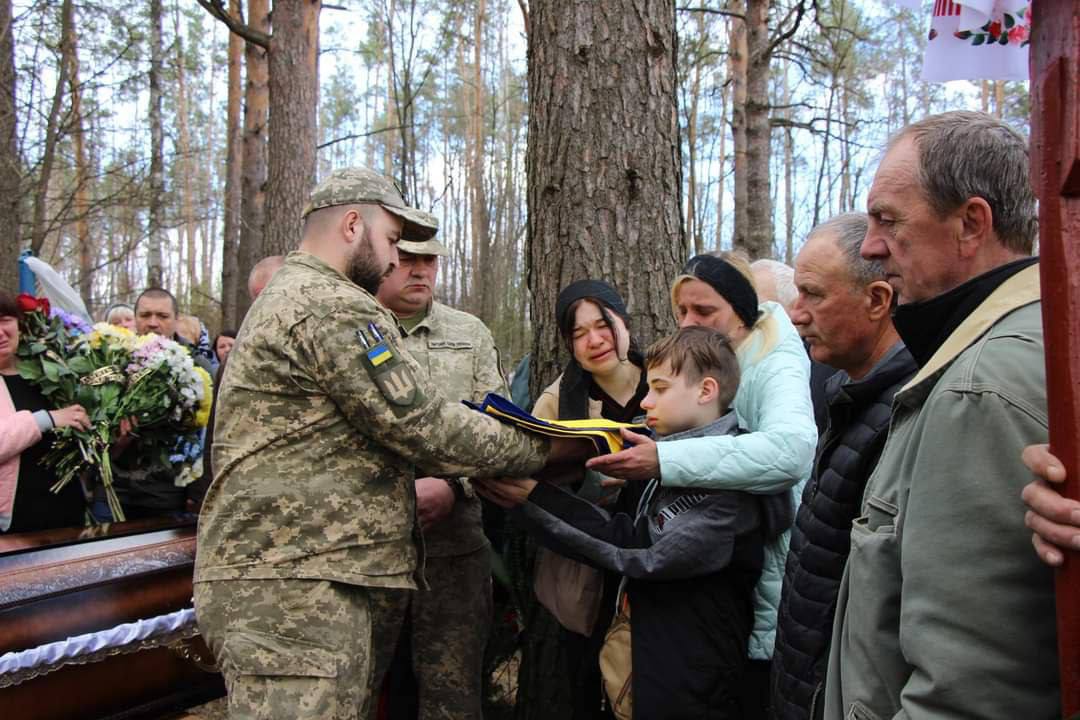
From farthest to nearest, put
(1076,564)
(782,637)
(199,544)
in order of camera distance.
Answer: (199,544) < (782,637) < (1076,564)

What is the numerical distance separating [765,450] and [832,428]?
398 millimetres

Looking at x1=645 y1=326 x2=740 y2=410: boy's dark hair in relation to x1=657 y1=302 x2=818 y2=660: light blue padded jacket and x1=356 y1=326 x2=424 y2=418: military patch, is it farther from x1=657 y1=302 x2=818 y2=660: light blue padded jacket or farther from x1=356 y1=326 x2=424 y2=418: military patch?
x1=356 y1=326 x2=424 y2=418: military patch

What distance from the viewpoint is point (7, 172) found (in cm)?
686

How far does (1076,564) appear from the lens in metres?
0.97

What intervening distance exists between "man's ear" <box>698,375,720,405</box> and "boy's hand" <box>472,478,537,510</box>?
0.58 metres

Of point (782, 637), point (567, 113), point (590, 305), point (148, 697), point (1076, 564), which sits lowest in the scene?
point (148, 697)

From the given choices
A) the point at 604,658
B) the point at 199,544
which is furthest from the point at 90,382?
the point at 604,658

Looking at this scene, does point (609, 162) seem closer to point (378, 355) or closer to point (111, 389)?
point (378, 355)

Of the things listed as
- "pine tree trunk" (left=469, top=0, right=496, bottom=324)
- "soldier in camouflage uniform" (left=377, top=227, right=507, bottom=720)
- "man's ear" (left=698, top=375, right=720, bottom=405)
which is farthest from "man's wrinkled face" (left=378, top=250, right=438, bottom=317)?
"pine tree trunk" (left=469, top=0, right=496, bottom=324)

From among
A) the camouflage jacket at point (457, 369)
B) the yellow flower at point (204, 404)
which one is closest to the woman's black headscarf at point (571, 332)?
the camouflage jacket at point (457, 369)

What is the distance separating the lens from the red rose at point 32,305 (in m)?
4.32

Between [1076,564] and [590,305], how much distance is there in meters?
2.11

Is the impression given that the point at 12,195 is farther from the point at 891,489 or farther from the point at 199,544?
the point at 891,489

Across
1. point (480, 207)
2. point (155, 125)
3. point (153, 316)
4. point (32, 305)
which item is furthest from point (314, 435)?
point (480, 207)
